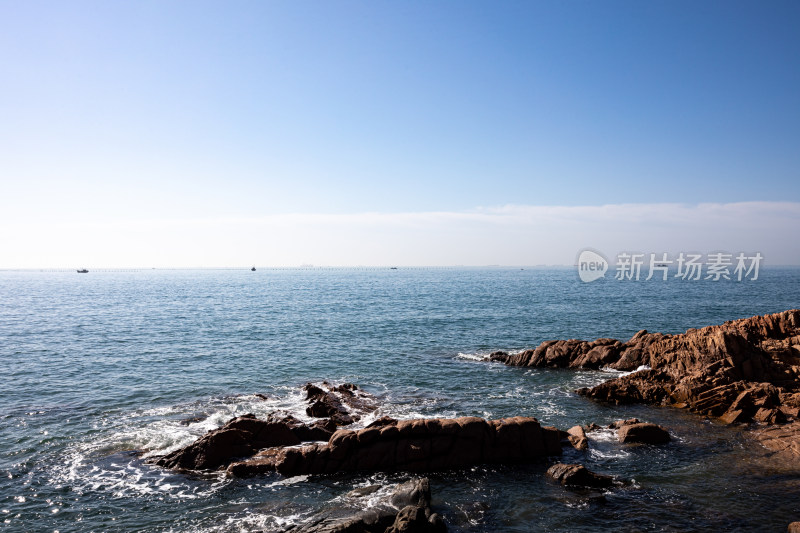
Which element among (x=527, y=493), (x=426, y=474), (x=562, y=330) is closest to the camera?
(x=527, y=493)

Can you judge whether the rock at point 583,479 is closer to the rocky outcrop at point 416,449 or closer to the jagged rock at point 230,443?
the rocky outcrop at point 416,449

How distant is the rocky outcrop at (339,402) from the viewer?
31003mm

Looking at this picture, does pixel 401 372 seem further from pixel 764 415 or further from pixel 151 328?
pixel 151 328

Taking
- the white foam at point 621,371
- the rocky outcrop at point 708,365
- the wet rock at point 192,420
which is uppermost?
the rocky outcrop at point 708,365

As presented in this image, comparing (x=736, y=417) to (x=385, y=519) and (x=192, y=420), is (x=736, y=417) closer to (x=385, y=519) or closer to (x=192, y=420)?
(x=385, y=519)

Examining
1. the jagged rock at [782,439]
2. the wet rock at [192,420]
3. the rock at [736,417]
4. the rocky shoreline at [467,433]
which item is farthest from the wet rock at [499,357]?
the wet rock at [192,420]

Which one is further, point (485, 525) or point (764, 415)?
point (764, 415)

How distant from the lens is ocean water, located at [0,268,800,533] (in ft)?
62.6

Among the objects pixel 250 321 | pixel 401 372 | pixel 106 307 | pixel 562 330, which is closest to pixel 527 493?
pixel 401 372

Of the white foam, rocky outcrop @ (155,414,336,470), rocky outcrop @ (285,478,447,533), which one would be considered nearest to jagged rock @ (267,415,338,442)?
rocky outcrop @ (155,414,336,470)

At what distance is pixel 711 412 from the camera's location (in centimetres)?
3108

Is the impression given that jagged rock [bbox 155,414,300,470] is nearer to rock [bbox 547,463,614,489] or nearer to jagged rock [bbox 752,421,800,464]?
rock [bbox 547,463,614,489]

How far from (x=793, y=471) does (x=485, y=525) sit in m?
16.3

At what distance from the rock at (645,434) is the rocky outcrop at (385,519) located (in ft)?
47.0
